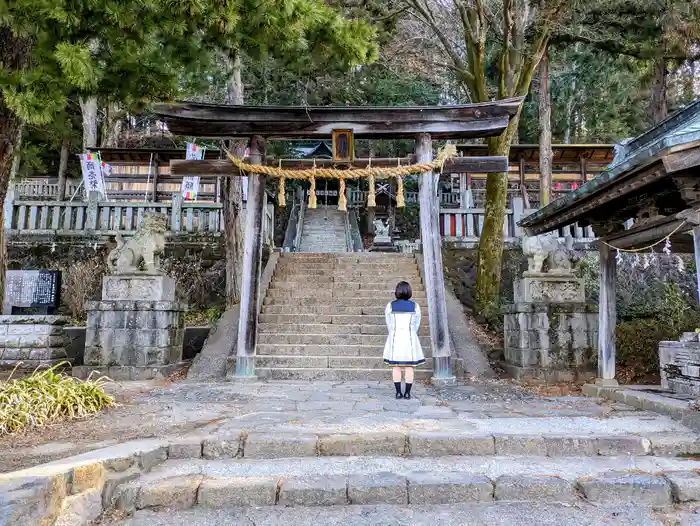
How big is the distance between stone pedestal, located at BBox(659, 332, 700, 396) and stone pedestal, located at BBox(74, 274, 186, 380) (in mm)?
7552

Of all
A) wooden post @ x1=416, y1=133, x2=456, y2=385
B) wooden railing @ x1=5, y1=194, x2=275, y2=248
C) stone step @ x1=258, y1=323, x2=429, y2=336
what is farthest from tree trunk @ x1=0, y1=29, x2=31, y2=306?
wooden railing @ x1=5, y1=194, x2=275, y2=248

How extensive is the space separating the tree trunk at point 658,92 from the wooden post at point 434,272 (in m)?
8.32

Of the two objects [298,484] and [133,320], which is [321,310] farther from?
[298,484]

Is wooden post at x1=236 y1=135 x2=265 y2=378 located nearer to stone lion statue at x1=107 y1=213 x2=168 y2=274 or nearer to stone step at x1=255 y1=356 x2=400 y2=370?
stone step at x1=255 y1=356 x2=400 y2=370

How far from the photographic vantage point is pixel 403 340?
6117 millimetres

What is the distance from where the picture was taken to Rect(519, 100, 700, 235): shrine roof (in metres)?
4.05

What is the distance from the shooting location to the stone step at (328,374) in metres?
7.93

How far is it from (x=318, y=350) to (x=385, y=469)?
501cm

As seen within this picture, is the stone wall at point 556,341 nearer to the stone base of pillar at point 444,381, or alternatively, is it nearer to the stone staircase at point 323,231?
the stone base of pillar at point 444,381

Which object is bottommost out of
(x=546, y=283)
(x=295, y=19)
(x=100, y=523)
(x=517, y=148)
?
(x=100, y=523)

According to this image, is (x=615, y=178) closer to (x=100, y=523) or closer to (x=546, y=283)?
(x=546, y=283)

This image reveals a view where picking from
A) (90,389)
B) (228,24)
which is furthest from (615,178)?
(90,389)

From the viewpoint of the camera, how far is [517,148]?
18406 millimetres

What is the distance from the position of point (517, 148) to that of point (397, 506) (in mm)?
17390
